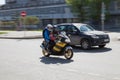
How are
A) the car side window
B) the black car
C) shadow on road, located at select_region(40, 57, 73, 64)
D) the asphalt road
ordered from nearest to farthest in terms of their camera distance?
the asphalt road, shadow on road, located at select_region(40, 57, 73, 64), the black car, the car side window

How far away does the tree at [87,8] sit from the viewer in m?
66.6

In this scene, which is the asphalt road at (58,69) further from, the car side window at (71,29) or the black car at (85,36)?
the car side window at (71,29)

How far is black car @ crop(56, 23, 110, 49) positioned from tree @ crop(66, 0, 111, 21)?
4718cm

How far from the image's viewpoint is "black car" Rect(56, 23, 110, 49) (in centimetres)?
1838

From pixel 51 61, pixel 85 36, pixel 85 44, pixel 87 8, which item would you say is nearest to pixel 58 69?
pixel 51 61

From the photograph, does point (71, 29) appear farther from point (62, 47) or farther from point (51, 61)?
point (51, 61)

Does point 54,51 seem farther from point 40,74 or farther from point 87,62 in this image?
point 40,74

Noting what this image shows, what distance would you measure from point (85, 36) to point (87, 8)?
50.7 meters

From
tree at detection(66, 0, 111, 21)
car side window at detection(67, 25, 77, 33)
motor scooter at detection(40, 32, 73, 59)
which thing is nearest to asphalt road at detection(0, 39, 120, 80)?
motor scooter at detection(40, 32, 73, 59)

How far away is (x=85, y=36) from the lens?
18719 mm

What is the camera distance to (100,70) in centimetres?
1089

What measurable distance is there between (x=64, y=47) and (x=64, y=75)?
162 inches

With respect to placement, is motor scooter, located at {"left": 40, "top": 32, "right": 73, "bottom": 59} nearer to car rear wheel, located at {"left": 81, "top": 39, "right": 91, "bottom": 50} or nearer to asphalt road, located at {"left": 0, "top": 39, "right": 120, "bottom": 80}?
asphalt road, located at {"left": 0, "top": 39, "right": 120, "bottom": 80}

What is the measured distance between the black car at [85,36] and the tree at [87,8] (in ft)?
155
